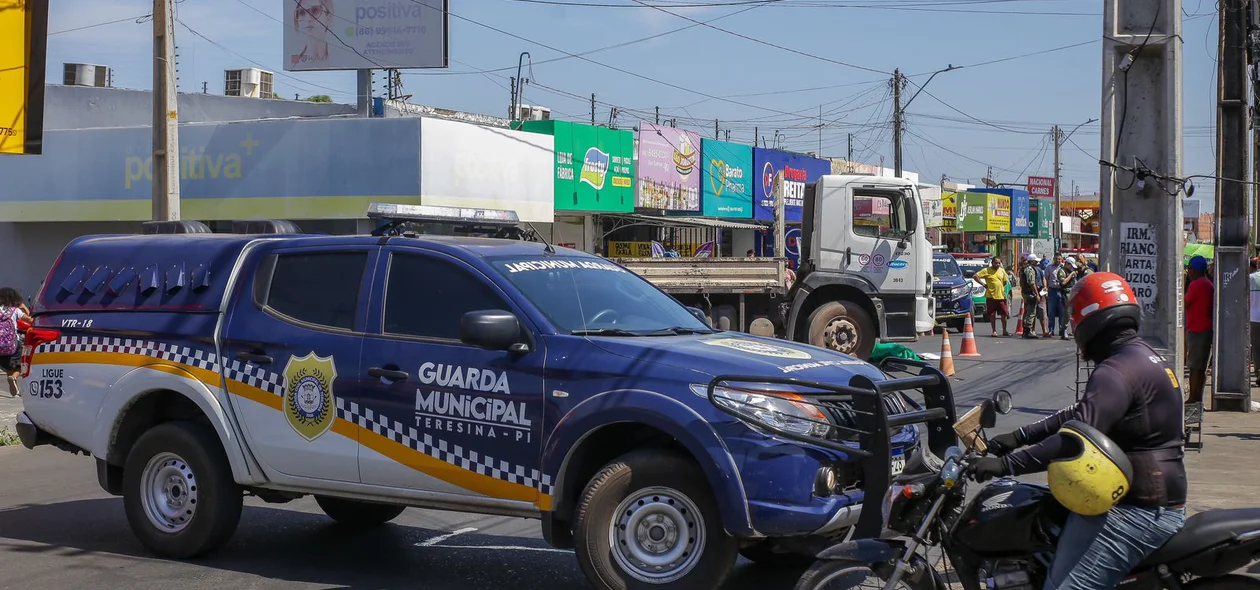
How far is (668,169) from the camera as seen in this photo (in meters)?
34.5

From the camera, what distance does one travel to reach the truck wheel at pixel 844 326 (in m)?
18.2

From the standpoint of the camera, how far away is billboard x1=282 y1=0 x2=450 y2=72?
27.6m

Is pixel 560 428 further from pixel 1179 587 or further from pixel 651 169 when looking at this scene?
pixel 651 169

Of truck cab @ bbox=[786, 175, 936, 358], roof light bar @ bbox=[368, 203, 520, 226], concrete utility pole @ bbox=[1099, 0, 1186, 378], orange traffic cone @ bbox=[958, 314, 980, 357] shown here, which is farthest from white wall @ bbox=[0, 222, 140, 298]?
concrete utility pole @ bbox=[1099, 0, 1186, 378]

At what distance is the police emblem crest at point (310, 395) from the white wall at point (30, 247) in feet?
75.3

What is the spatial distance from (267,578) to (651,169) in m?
27.3

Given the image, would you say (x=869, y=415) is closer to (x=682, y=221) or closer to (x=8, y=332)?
(x=8, y=332)

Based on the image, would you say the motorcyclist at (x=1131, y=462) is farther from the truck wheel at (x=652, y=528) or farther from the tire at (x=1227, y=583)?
the truck wheel at (x=652, y=528)

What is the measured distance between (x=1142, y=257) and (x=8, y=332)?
45.5 ft

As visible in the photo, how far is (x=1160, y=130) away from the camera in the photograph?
1041cm

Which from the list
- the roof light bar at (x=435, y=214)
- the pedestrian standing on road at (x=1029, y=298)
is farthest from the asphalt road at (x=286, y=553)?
the pedestrian standing on road at (x=1029, y=298)

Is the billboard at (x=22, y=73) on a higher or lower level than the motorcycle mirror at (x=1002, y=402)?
higher

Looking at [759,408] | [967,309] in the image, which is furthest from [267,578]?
[967,309]

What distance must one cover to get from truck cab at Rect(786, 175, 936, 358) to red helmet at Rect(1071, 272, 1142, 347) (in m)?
13.6
